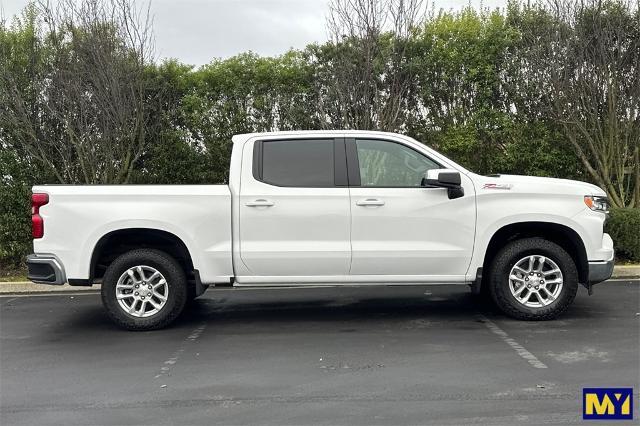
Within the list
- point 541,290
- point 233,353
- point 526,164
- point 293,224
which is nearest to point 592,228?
point 541,290

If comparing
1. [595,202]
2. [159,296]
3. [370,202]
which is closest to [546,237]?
[595,202]

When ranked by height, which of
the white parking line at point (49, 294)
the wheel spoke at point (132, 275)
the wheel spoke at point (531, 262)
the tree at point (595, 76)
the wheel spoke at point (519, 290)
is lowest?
the white parking line at point (49, 294)

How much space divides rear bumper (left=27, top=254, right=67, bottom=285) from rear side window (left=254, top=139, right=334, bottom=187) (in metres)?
2.18

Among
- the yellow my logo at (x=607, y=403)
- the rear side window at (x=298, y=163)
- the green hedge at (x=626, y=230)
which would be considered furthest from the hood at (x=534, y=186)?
the green hedge at (x=626, y=230)

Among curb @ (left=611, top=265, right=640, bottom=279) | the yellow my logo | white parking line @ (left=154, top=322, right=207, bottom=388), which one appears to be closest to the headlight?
the yellow my logo

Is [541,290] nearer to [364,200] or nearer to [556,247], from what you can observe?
[556,247]

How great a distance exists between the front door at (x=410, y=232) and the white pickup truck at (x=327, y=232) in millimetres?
10

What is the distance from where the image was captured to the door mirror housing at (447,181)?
20.7 feet

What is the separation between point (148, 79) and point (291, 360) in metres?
7.25

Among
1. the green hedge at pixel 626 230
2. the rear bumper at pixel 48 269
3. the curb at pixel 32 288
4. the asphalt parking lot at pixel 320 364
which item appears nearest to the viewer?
the asphalt parking lot at pixel 320 364

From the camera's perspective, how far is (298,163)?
668 cm

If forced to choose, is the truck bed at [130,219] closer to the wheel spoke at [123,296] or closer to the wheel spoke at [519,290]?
the wheel spoke at [123,296]

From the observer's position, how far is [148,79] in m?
11.2

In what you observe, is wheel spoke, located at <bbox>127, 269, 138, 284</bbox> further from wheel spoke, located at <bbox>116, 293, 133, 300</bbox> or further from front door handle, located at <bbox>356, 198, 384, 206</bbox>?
front door handle, located at <bbox>356, 198, 384, 206</bbox>
